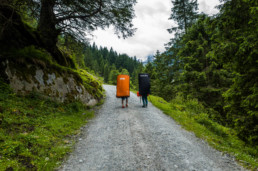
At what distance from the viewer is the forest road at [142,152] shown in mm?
3215

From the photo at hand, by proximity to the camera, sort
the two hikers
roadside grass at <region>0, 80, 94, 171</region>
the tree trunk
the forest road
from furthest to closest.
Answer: the two hikers → the tree trunk → the forest road → roadside grass at <region>0, 80, 94, 171</region>

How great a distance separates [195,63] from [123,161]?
13.1 metres

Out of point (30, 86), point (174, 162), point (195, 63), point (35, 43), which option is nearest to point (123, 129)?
point (174, 162)

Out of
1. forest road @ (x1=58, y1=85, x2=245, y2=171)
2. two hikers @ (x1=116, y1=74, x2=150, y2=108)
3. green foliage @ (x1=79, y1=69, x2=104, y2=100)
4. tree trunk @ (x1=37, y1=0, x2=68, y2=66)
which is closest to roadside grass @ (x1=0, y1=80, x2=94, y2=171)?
forest road @ (x1=58, y1=85, x2=245, y2=171)

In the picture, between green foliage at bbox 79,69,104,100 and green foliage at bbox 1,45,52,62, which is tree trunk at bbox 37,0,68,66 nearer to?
green foliage at bbox 1,45,52,62

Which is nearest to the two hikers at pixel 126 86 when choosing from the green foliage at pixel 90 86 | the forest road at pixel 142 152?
the green foliage at pixel 90 86

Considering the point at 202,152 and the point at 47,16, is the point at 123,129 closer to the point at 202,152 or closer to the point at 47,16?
the point at 202,152

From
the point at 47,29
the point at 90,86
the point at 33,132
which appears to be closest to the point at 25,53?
the point at 47,29

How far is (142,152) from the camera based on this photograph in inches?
149

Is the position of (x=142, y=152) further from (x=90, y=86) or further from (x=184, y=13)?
(x=184, y=13)

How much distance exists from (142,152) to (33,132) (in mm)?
3555

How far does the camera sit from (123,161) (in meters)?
3.36

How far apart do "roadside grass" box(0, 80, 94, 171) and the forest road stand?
47 centimetres

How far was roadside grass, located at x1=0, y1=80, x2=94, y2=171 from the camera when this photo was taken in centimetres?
305
